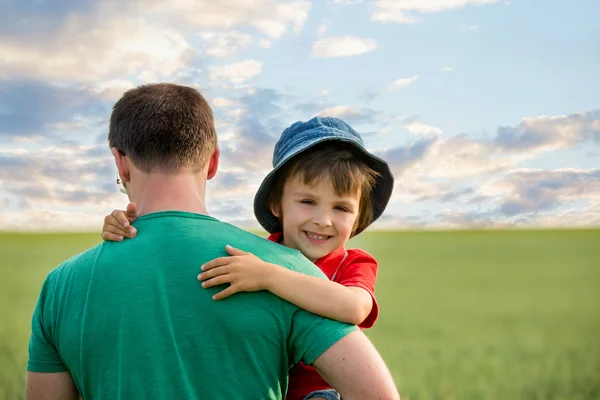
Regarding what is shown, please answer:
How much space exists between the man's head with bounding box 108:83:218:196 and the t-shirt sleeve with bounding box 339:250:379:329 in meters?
0.88

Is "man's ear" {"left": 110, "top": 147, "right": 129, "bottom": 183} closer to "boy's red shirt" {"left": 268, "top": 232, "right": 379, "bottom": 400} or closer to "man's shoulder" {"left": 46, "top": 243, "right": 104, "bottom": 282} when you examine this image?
"man's shoulder" {"left": 46, "top": 243, "right": 104, "bottom": 282}

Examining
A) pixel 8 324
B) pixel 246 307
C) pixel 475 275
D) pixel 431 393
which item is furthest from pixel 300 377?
pixel 475 275

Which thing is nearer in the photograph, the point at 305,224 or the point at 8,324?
the point at 305,224

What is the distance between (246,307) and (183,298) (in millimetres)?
213

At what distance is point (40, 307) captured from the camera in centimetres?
266

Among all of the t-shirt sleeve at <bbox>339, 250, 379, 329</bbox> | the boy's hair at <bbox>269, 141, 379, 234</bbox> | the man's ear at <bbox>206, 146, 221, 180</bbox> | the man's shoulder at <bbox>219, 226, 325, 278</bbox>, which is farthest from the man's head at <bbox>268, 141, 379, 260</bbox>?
the man's shoulder at <bbox>219, 226, 325, 278</bbox>

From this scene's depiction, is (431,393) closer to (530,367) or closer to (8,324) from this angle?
(530,367)

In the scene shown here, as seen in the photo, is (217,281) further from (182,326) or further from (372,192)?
(372,192)

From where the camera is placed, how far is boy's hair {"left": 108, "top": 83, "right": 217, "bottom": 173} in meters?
2.69

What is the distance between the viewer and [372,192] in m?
3.87

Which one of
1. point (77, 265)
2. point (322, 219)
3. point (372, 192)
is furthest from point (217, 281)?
point (372, 192)

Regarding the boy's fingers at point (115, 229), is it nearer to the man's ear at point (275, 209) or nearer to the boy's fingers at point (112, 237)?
the boy's fingers at point (112, 237)

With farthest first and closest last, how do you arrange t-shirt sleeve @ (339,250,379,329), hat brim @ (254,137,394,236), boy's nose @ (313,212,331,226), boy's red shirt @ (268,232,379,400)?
hat brim @ (254,137,394,236), boy's nose @ (313,212,331,226), t-shirt sleeve @ (339,250,379,329), boy's red shirt @ (268,232,379,400)

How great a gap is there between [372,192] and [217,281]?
1.71m
